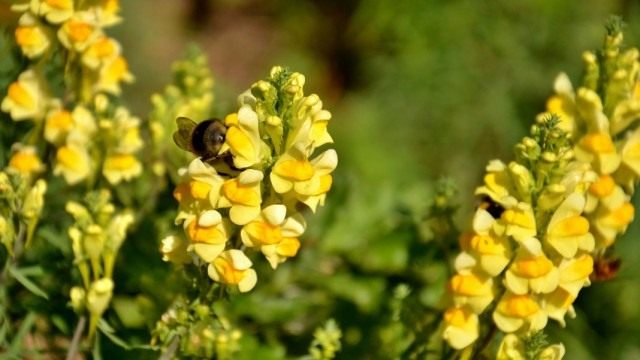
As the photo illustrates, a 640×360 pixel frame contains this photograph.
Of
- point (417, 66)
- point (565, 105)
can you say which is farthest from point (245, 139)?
point (417, 66)

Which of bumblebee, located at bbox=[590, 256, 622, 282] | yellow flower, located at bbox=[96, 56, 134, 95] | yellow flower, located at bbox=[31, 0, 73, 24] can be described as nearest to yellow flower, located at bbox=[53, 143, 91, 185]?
yellow flower, located at bbox=[96, 56, 134, 95]

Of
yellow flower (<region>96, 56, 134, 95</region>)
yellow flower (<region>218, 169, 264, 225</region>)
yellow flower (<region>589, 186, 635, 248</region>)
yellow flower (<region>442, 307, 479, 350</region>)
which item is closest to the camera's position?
yellow flower (<region>218, 169, 264, 225</region>)

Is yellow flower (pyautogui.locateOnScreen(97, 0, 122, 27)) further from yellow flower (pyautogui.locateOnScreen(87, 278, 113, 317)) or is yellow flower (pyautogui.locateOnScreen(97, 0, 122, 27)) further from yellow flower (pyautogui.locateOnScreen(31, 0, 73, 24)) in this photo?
yellow flower (pyautogui.locateOnScreen(87, 278, 113, 317))

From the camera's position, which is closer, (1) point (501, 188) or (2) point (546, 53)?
(1) point (501, 188)

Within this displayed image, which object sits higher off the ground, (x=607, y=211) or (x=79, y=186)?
(x=607, y=211)

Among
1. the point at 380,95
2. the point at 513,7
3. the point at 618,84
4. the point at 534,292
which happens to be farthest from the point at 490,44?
the point at 534,292

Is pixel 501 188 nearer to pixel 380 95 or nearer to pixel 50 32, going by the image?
pixel 50 32

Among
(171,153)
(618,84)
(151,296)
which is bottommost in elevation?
(151,296)
